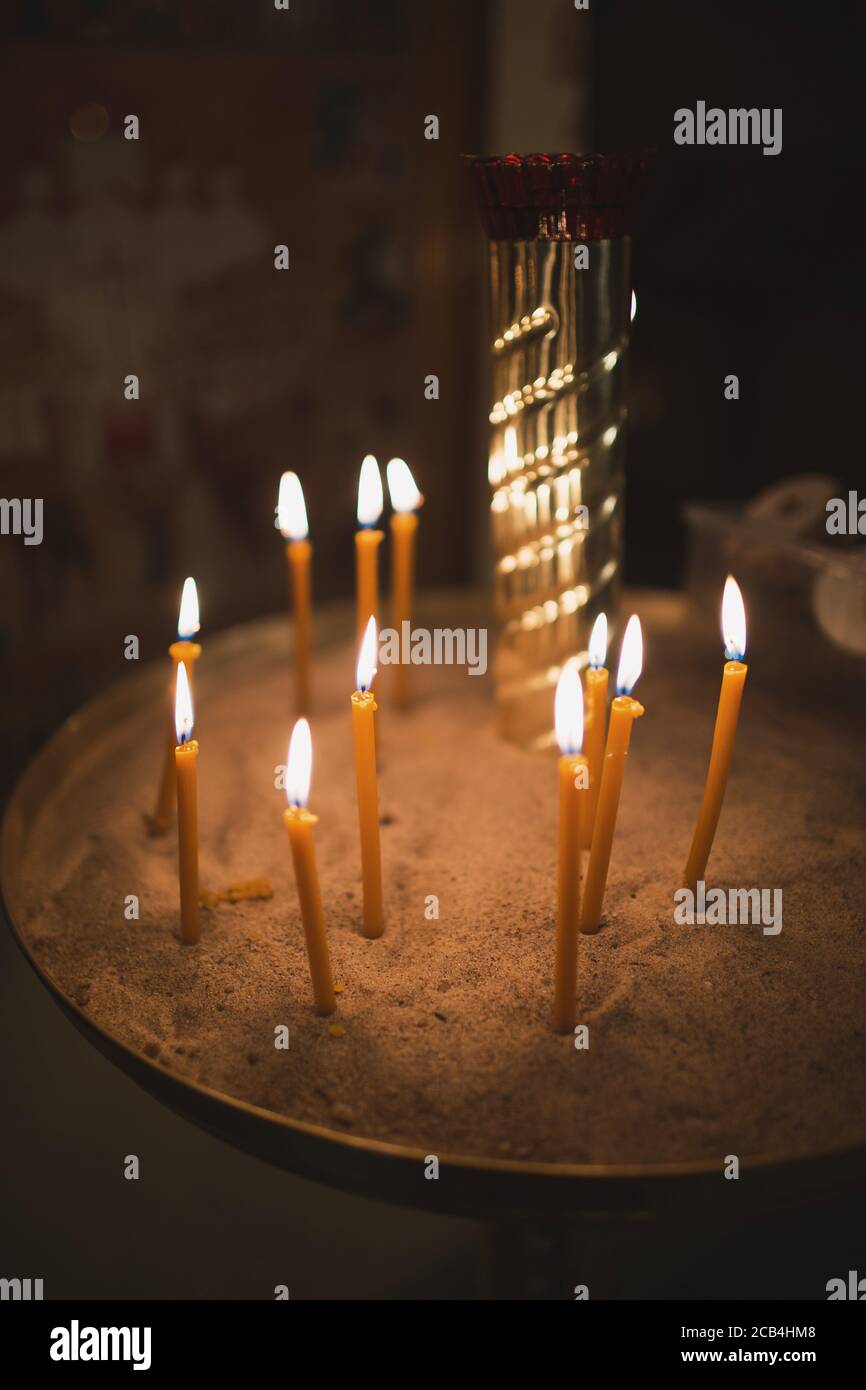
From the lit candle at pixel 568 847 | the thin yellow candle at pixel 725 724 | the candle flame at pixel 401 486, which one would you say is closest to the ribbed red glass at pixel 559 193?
the candle flame at pixel 401 486

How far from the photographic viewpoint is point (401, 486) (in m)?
1.33

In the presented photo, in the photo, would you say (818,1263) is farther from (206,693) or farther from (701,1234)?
(206,693)

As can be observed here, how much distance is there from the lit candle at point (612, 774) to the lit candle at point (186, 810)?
34 centimetres

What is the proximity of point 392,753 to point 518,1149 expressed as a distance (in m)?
0.62

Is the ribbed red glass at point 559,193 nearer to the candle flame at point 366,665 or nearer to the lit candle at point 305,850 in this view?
the candle flame at point 366,665

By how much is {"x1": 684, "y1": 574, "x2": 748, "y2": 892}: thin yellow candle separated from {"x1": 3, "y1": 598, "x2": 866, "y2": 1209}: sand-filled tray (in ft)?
0.19

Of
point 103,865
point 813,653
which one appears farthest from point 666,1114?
point 813,653

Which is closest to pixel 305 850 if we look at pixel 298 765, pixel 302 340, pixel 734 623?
pixel 298 765

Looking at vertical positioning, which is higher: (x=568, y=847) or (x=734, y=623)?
(x=734, y=623)

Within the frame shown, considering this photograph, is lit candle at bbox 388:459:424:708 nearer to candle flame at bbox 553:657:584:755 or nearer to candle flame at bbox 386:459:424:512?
candle flame at bbox 386:459:424:512

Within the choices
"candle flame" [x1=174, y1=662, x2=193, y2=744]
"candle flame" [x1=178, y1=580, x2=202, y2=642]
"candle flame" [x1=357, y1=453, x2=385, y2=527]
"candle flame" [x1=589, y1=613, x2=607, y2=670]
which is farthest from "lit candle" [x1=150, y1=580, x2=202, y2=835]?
"candle flame" [x1=589, y1=613, x2=607, y2=670]

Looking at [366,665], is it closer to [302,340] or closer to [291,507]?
[291,507]

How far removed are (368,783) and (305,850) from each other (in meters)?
0.12

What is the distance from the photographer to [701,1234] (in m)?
1.45
